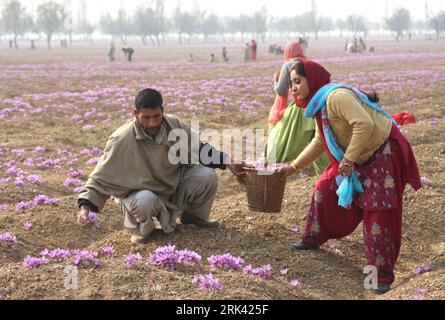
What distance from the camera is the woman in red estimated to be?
4090 mm

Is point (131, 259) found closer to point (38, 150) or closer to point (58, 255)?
point (58, 255)

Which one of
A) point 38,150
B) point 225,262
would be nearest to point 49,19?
point 38,150

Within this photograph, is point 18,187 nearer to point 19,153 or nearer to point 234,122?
point 19,153

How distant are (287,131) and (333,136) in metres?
2.25

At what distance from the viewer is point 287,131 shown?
6480 mm

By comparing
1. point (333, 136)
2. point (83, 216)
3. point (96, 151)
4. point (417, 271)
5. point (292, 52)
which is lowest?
point (417, 271)

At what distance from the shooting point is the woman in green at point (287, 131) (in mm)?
6375

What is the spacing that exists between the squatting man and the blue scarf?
1.17 m

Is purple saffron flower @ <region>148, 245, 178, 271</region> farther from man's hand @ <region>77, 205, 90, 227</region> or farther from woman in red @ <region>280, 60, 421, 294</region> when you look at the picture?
woman in red @ <region>280, 60, 421, 294</region>

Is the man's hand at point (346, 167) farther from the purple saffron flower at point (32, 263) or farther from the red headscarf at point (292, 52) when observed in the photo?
the red headscarf at point (292, 52)

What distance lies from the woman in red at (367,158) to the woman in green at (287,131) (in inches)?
78.3

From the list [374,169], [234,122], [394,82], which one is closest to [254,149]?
[234,122]
